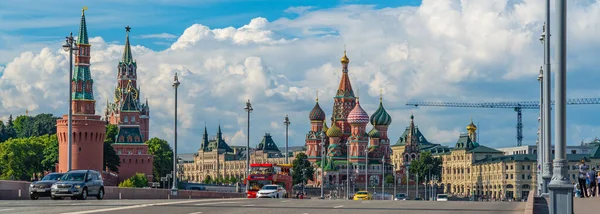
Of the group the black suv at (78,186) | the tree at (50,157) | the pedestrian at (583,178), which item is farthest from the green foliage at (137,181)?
the pedestrian at (583,178)

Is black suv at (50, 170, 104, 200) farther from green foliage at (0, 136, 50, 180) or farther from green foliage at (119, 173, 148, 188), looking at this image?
green foliage at (119, 173, 148, 188)

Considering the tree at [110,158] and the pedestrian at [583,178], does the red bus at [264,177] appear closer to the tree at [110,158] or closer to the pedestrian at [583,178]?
the pedestrian at [583,178]

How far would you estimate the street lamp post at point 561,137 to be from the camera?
23.1 meters

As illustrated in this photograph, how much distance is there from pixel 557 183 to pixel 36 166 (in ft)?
546

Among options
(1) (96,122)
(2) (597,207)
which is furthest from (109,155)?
(2) (597,207)

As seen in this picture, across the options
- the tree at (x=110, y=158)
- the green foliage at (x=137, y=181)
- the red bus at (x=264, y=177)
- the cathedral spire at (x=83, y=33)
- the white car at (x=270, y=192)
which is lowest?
the green foliage at (x=137, y=181)

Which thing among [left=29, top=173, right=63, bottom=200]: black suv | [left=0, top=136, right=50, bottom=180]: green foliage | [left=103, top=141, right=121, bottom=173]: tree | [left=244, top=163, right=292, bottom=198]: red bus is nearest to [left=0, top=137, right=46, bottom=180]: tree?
[left=0, top=136, right=50, bottom=180]: green foliage

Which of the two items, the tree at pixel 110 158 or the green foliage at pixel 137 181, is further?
the tree at pixel 110 158

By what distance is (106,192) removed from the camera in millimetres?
53156

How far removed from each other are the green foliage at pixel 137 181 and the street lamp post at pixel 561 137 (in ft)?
553

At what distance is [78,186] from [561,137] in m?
25.1

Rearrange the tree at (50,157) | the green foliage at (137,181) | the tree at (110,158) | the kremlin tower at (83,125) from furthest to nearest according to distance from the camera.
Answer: the tree at (110,158), the green foliage at (137,181), the tree at (50,157), the kremlin tower at (83,125)

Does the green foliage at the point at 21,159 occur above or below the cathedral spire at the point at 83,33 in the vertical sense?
below

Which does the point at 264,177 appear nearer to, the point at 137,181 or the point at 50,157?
the point at 50,157
